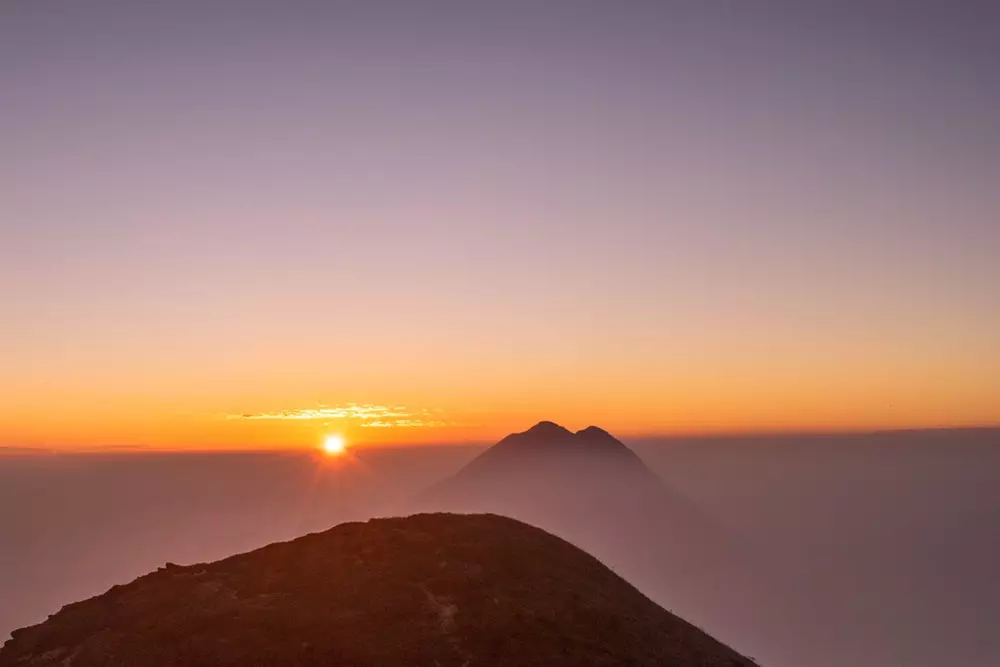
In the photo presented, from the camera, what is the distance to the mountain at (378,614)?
40031mm

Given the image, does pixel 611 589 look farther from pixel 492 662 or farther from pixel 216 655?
pixel 216 655

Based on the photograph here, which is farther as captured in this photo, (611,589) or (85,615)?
(611,589)

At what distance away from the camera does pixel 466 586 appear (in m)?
48.1

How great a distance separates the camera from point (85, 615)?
44844 mm

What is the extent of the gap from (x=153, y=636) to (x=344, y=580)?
1229 centimetres

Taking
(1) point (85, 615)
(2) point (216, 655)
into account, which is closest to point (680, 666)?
(2) point (216, 655)

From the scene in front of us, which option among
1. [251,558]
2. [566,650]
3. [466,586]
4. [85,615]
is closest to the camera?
[566,650]

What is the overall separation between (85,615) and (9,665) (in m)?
4.75

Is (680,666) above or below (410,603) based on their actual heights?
below

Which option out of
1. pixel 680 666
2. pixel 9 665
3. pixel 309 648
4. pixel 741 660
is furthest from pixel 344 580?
pixel 741 660

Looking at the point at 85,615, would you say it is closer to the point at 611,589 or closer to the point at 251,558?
the point at 251,558

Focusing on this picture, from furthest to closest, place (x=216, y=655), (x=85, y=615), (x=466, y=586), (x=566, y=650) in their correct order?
(x=466, y=586) → (x=85, y=615) → (x=566, y=650) → (x=216, y=655)

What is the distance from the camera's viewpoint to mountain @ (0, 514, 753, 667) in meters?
40.0

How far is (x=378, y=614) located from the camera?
4409 centimetres
